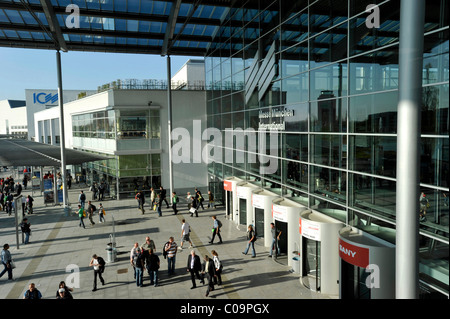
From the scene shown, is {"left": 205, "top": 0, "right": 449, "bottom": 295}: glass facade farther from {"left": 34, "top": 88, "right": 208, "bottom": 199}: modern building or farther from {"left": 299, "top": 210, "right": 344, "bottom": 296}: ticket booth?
{"left": 34, "top": 88, "right": 208, "bottom": 199}: modern building

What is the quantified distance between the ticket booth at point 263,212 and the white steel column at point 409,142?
8.84m

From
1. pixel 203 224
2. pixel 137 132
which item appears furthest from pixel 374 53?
pixel 137 132

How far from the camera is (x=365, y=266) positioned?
26.6 ft

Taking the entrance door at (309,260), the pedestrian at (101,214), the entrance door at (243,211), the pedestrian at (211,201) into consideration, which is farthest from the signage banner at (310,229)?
the pedestrian at (101,214)

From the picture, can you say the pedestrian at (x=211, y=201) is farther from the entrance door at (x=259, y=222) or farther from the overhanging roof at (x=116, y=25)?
the overhanging roof at (x=116, y=25)

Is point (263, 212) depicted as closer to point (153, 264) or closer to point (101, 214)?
point (153, 264)

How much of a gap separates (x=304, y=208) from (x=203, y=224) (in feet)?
24.2

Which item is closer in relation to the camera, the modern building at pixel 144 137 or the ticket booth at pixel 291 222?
the ticket booth at pixel 291 222

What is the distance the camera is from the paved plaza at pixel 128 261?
10.3 m

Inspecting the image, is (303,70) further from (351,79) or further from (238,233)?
(238,233)

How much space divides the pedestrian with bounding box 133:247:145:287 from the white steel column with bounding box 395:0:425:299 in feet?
24.7

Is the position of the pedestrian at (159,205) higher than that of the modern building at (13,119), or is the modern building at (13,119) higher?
the modern building at (13,119)

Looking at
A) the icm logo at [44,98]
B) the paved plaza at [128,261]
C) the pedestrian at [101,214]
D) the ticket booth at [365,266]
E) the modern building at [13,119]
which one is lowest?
the paved plaza at [128,261]

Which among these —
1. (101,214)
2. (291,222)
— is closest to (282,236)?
(291,222)
